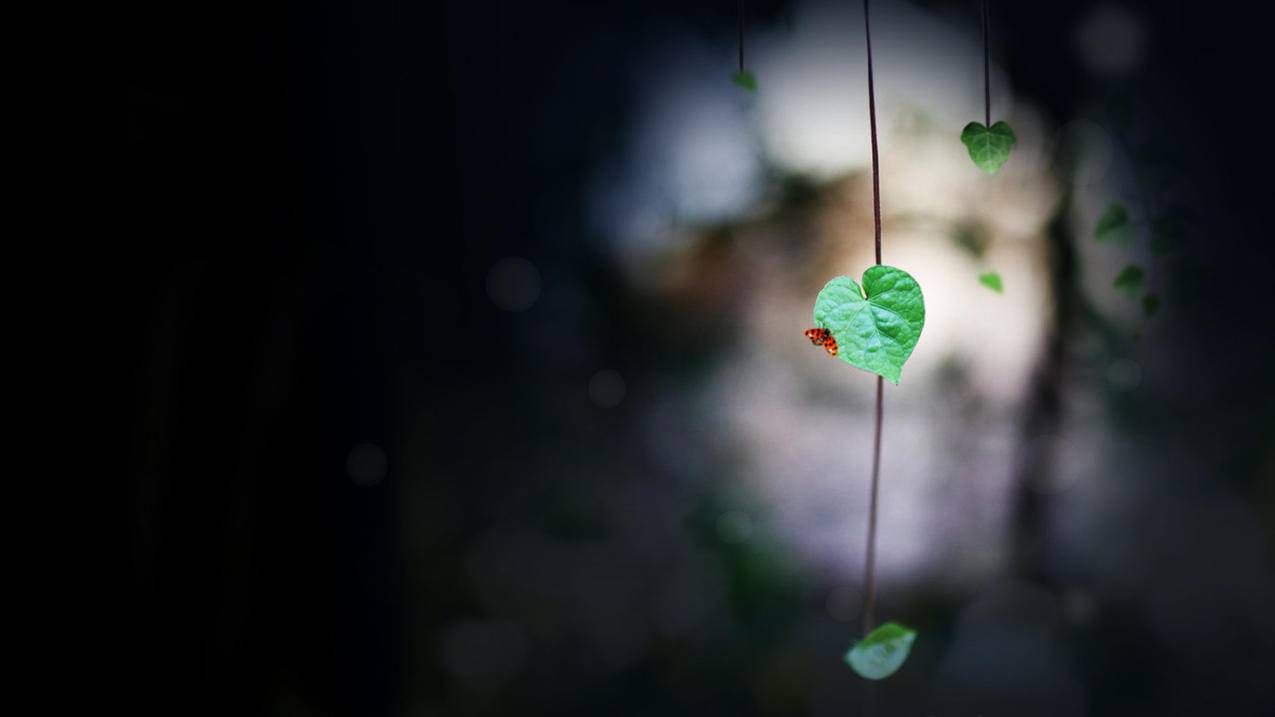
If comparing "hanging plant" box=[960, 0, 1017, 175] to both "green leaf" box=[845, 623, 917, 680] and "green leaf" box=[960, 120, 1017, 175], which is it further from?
"green leaf" box=[845, 623, 917, 680]

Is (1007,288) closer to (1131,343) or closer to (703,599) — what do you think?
(1131,343)

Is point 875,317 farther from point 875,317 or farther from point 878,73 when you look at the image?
point 878,73

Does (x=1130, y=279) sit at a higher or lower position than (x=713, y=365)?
higher

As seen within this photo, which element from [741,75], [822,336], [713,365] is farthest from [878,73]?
[822,336]

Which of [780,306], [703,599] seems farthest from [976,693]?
[780,306]

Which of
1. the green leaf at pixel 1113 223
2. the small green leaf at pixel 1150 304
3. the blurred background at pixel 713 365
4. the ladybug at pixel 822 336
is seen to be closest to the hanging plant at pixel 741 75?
the blurred background at pixel 713 365

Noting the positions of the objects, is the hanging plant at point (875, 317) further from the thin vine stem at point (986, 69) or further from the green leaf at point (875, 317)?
the thin vine stem at point (986, 69)
